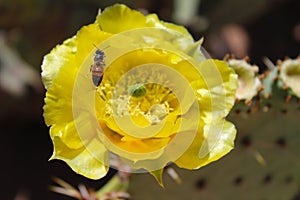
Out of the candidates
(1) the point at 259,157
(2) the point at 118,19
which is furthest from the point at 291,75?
(2) the point at 118,19

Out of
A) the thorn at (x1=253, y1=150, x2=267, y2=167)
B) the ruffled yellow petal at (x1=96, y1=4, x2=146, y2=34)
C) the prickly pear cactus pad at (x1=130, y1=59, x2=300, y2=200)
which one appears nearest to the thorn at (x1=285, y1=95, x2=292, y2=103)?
the prickly pear cactus pad at (x1=130, y1=59, x2=300, y2=200)

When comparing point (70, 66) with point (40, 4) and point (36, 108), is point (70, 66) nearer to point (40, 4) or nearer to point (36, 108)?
point (40, 4)

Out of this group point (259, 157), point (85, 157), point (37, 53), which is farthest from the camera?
point (37, 53)

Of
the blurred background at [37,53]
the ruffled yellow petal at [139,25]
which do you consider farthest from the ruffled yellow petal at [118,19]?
the blurred background at [37,53]

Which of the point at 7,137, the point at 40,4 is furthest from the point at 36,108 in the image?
the point at 40,4

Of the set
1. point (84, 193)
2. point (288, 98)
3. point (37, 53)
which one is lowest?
point (37, 53)

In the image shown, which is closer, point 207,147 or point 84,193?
point 207,147

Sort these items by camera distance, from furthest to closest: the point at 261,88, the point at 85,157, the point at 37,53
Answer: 1. the point at 37,53
2. the point at 261,88
3. the point at 85,157

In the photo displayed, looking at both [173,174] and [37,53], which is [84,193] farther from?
[37,53]
